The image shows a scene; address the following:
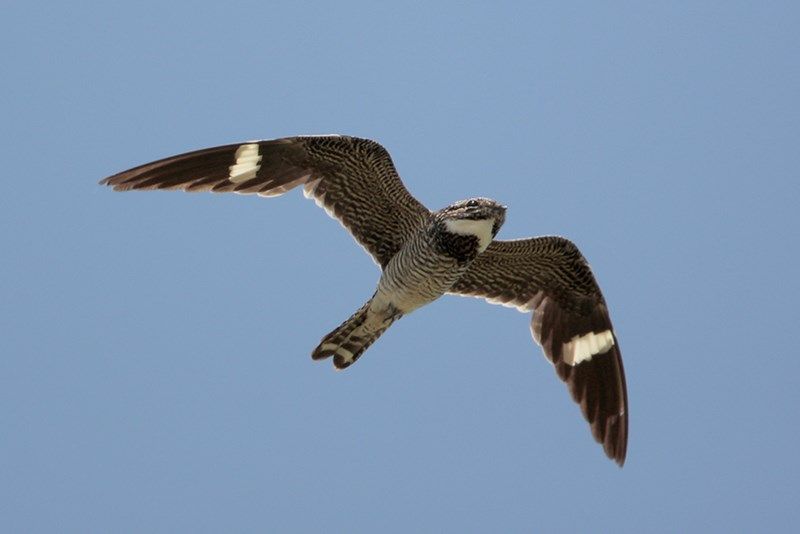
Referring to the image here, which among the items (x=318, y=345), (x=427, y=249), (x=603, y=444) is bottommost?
(x=603, y=444)

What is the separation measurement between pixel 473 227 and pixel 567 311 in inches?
76.9

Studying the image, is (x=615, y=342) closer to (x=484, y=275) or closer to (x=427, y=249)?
(x=484, y=275)

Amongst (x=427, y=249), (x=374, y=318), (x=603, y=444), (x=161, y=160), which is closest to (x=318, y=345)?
(x=374, y=318)

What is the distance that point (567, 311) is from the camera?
474 inches

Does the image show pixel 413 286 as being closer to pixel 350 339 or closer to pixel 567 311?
pixel 350 339

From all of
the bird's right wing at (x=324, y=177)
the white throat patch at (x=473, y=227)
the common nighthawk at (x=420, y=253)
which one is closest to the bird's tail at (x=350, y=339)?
the common nighthawk at (x=420, y=253)

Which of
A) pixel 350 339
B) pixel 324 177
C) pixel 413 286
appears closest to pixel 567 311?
pixel 413 286

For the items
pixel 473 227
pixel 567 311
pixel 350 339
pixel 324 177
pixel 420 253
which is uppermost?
pixel 324 177

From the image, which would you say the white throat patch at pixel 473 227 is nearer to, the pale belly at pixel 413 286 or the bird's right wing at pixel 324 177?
the pale belly at pixel 413 286

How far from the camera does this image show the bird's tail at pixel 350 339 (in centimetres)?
1107

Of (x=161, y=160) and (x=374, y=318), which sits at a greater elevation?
(x=161, y=160)

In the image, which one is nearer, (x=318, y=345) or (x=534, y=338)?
(x=318, y=345)

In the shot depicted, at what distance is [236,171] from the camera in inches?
438

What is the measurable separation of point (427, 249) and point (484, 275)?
4.29 feet
